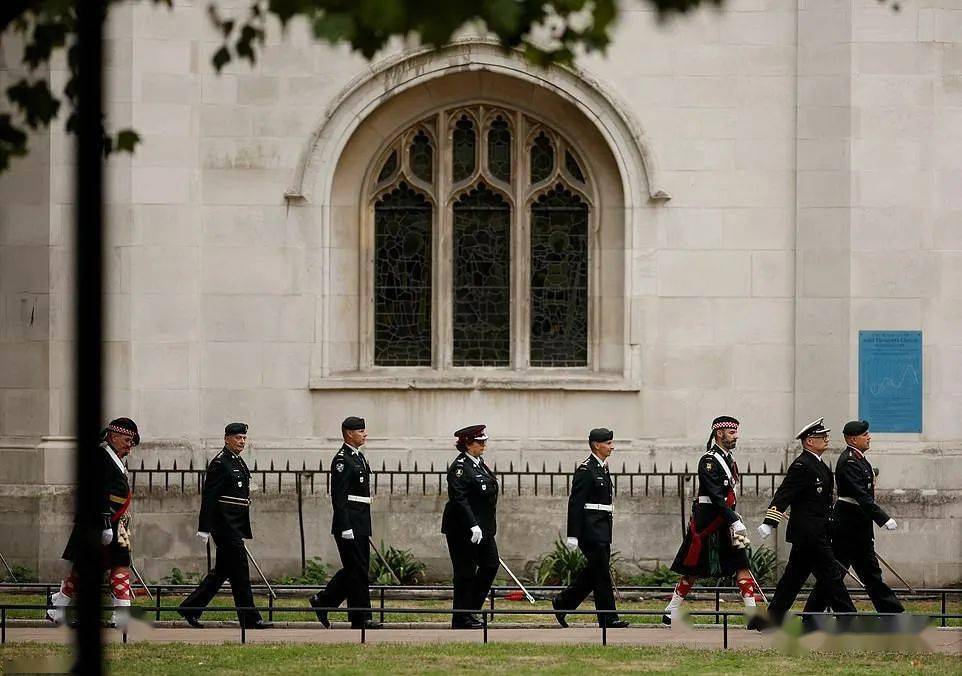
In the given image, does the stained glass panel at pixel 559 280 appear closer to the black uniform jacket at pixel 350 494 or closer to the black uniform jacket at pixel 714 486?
the black uniform jacket at pixel 714 486

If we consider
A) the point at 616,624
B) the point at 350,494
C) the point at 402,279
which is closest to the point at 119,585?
the point at 350,494

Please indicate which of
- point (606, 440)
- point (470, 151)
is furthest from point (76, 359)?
point (470, 151)

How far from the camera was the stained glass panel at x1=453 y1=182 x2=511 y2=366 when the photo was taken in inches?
727

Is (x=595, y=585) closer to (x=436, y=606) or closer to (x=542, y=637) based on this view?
(x=542, y=637)

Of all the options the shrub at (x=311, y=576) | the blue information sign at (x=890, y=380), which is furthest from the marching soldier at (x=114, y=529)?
the blue information sign at (x=890, y=380)

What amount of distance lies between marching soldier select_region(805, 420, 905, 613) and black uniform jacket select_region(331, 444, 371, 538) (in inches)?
148

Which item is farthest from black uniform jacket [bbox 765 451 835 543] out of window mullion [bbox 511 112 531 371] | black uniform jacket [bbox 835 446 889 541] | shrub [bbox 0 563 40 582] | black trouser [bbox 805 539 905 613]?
shrub [bbox 0 563 40 582]

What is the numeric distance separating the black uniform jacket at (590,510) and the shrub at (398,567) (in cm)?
308

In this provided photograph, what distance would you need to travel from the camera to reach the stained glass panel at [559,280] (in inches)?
725

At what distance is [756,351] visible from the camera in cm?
1753

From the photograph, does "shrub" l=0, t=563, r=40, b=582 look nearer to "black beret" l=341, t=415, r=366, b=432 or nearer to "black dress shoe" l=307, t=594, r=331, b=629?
"black dress shoe" l=307, t=594, r=331, b=629

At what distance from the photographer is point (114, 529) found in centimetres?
1391

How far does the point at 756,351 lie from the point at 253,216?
210 inches

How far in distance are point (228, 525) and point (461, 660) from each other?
3.12 meters
